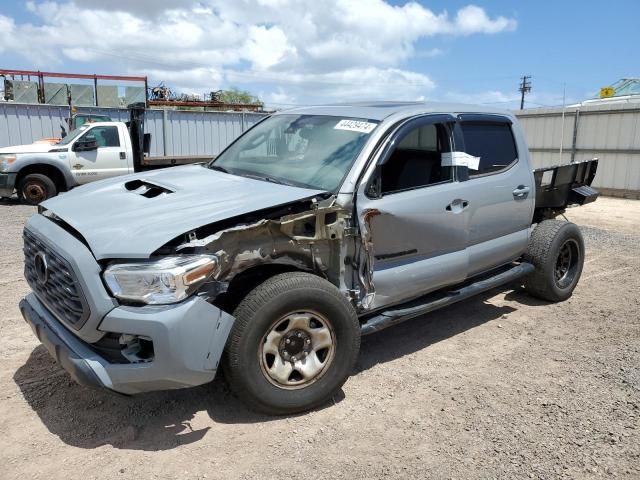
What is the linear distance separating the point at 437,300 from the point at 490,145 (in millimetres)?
1509

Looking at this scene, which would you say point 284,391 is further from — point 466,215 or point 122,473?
point 466,215

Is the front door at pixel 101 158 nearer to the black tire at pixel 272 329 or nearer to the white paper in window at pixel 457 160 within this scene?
the white paper in window at pixel 457 160

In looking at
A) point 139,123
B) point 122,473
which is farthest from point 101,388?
point 139,123

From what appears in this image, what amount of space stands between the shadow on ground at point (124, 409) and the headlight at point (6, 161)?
9048 millimetres

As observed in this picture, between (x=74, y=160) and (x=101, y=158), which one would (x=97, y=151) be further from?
(x=74, y=160)

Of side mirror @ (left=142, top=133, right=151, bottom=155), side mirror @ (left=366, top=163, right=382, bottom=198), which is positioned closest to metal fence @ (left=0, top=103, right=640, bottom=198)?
side mirror @ (left=142, top=133, right=151, bottom=155)

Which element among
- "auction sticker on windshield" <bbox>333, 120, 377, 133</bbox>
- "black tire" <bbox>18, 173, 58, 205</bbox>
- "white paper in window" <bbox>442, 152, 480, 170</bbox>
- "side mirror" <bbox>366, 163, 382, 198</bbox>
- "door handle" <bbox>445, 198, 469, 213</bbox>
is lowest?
"black tire" <bbox>18, 173, 58, 205</bbox>

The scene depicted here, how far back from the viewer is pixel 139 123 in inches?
512

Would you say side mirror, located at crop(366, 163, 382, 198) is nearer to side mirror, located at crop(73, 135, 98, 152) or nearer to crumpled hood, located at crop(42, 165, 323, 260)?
crumpled hood, located at crop(42, 165, 323, 260)

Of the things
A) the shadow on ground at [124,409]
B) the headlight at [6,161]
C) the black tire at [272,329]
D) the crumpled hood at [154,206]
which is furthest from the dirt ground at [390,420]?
the headlight at [6,161]

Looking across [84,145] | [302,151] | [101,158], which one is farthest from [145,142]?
[302,151]

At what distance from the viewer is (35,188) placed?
12055 millimetres

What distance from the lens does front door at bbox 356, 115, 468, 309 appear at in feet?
12.2

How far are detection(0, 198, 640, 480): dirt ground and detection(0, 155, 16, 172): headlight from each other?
820 centimetres
